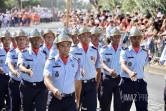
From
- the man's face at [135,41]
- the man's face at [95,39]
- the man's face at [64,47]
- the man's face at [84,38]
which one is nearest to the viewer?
the man's face at [64,47]

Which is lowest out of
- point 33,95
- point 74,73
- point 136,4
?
point 33,95

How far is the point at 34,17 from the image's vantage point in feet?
144

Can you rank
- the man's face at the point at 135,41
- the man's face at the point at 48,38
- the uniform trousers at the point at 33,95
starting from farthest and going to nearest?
1. the man's face at the point at 48,38
2. the man's face at the point at 135,41
3. the uniform trousers at the point at 33,95

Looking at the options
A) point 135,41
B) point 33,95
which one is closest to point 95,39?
point 135,41

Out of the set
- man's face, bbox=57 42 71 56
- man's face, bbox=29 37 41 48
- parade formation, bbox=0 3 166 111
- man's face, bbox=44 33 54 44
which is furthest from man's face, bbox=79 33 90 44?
man's face, bbox=57 42 71 56

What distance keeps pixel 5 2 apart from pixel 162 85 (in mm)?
43536

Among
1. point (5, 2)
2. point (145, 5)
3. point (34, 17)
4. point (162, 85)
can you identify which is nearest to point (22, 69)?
point (162, 85)

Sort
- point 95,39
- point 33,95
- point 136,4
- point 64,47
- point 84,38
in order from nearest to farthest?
point 64,47, point 33,95, point 84,38, point 95,39, point 136,4

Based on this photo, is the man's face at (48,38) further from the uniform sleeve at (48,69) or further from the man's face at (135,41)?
the uniform sleeve at (48,69)

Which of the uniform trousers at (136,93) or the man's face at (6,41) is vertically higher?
the man's face at (6,41)

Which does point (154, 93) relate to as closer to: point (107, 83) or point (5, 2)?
point (107, 83)

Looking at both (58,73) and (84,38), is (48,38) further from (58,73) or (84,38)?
(58,73)

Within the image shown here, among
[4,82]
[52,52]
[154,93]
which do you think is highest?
[52,52]

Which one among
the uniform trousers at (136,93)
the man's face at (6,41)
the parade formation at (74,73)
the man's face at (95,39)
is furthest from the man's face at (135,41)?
the man's face at (6,41)
